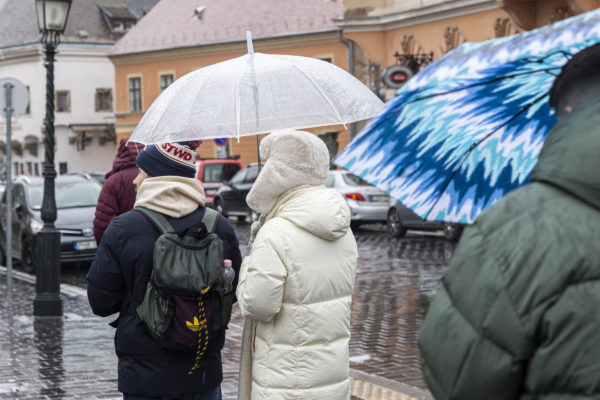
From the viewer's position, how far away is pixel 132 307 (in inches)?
151

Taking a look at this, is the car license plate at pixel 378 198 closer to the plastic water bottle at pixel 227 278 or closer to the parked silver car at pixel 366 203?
the parked silver car at pixel 366 203

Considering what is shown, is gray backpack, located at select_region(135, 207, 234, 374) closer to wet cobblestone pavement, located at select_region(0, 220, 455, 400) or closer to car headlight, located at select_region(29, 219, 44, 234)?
wet cobblestone pavement, located at select_region(0, 220, 455, 400)

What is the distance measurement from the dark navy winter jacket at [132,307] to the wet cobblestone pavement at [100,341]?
10.1 feet

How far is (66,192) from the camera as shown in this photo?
16.6 meters

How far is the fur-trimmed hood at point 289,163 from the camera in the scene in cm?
380

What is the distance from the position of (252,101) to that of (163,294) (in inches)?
54.8

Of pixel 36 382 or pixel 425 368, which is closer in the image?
pixel 425 368

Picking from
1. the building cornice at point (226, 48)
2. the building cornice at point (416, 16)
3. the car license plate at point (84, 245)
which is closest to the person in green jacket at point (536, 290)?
the car license plate at point (84, 245)

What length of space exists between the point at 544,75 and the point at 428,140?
1.66ft

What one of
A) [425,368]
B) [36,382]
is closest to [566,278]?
[425,368]

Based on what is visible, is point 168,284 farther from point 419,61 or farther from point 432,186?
point 419,61

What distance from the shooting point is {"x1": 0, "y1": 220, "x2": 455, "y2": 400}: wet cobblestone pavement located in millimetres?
7262

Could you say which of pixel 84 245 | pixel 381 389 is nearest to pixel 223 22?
pixel 84 245

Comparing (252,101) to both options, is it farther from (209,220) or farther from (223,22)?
(223,22)
